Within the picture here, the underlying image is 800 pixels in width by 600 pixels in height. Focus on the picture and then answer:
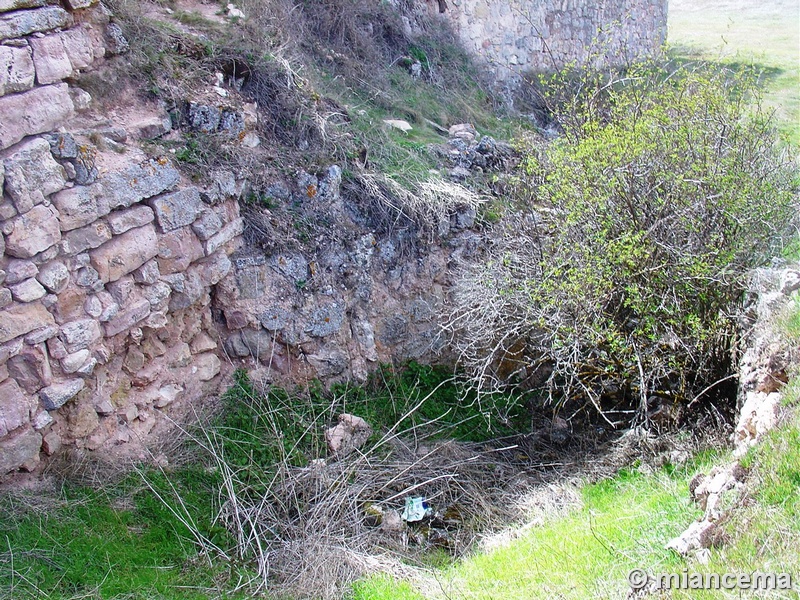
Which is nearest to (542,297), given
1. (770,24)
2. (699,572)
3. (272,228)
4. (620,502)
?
(620,502)

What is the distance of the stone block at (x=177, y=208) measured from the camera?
4625 millimetres

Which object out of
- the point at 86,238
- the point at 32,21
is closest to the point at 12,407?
the point at 86,238

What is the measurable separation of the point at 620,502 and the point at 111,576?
3.07 metres

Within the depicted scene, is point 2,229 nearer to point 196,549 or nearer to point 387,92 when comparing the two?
point 196,549

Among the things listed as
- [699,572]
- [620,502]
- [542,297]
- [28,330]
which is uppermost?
[28,330]

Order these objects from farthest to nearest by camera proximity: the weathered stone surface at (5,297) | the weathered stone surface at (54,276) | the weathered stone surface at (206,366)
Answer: the weathered stone surface at (206,366), the weathered stone surface at (54,276), the weathered stone surface at (5,297)

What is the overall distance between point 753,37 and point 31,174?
20843 mm

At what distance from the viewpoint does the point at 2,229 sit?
12.1 feet

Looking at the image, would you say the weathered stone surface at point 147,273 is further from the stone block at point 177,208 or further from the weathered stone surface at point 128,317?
the stone block at point 177,208

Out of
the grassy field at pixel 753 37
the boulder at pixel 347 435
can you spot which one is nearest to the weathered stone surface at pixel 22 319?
the boulder at pixel 347 435

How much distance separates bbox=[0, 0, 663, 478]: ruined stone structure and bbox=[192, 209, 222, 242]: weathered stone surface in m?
0.01

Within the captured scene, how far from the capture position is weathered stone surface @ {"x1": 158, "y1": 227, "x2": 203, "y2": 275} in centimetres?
468

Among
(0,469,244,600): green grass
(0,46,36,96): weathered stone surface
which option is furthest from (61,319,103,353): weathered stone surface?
(0,46,36,96): weathered stone surface

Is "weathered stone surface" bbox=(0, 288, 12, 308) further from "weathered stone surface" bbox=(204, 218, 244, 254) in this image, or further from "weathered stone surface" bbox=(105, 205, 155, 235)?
"weathered stone surface" bbox=(204, 218, 244, 254)
